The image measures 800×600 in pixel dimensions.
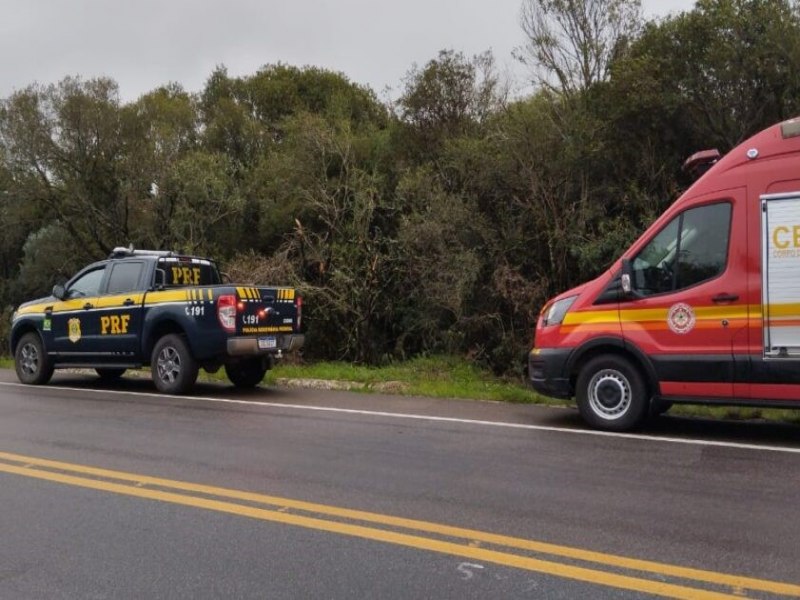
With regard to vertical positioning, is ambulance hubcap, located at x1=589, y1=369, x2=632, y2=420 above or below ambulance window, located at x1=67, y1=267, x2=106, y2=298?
below

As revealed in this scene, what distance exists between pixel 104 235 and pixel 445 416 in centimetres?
1817

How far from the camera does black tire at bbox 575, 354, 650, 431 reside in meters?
7.99

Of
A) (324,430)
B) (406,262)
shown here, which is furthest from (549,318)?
(406,262)

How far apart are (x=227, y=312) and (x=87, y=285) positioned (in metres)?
3.31

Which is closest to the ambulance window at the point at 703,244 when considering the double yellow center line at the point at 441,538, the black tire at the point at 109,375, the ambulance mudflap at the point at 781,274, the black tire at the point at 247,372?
the ambulance mudflap at the point at 781,274

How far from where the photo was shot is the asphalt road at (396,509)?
13.6ft

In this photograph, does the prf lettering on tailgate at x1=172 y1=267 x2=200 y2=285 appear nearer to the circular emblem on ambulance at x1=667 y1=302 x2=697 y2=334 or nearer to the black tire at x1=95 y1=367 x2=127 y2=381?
the black tire at x1=95 y1=367 x2=127 y2=381

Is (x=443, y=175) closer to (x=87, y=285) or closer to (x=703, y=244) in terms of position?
(x=87, y=285)

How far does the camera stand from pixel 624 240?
1234 cm

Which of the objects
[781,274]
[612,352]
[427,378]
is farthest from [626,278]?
[427,378]

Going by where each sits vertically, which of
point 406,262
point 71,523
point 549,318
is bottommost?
point 71,523

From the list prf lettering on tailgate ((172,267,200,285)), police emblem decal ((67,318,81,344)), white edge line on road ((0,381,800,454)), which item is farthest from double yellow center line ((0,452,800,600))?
police emblem decal ((67,318,81,344))

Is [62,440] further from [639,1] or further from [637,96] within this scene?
[639,1]

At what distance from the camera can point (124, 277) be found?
12.1 meters
